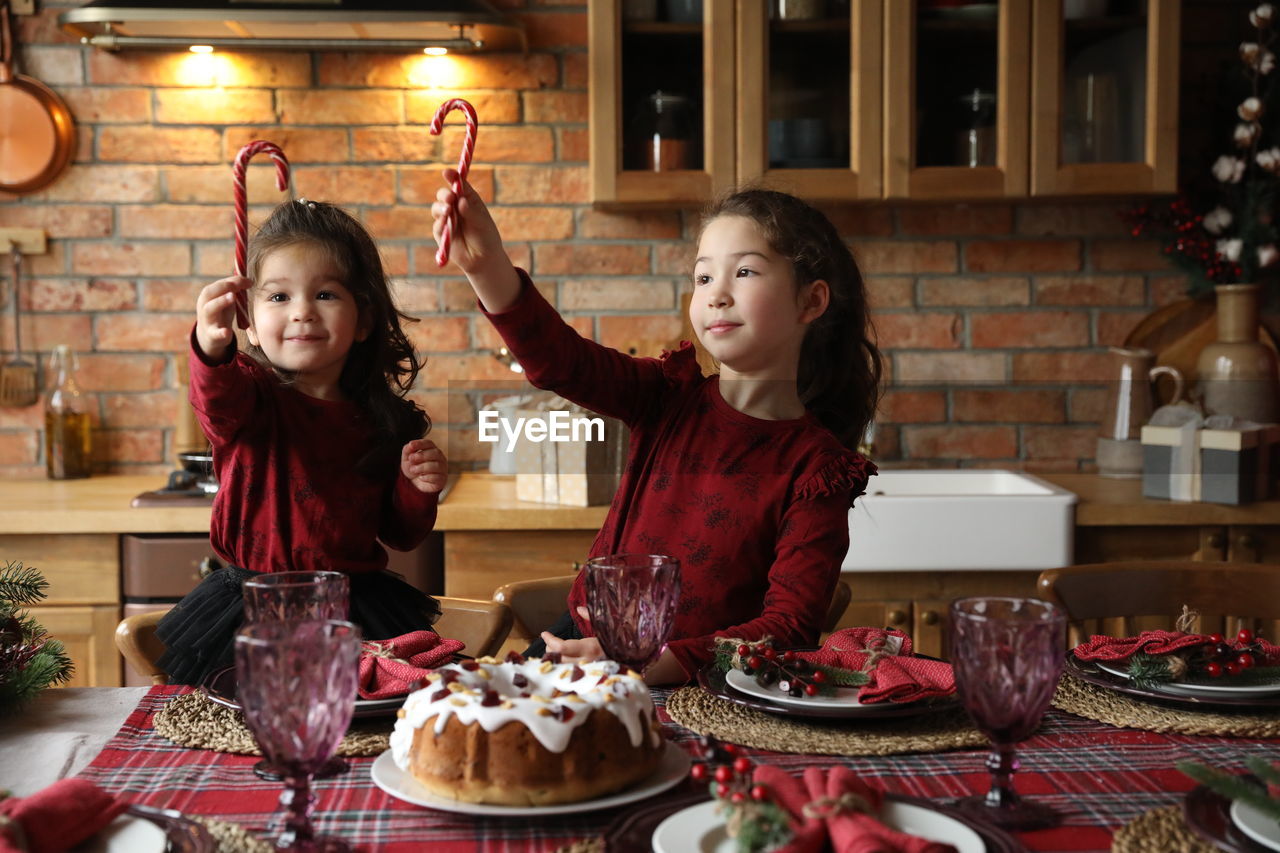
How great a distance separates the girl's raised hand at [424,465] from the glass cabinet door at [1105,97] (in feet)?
5.42

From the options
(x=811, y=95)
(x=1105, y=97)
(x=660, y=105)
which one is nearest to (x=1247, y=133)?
(x=1105, y=97)

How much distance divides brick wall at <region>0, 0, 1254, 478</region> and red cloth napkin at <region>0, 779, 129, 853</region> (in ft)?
7.11

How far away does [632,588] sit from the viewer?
1021 millimetres

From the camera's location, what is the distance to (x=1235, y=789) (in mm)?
765

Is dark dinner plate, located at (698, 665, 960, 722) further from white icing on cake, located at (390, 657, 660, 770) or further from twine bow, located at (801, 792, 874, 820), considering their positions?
twine bow, located at (801, 792, 874, 820)

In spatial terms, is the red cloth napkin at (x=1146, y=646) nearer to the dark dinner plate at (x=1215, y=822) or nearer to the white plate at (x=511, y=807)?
the dark dinner plate at (x=1215, y=822)

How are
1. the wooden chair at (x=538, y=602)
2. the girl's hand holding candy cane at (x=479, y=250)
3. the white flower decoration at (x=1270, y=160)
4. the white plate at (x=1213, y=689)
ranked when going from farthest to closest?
1. the white flower decoration at (x=1270, y=160)
2. the wooden chair at (x=538, y=602)
3. the girl's hand holding candy cane at (x=479, y=250)
4. the white plate at (x=1213, y=689)

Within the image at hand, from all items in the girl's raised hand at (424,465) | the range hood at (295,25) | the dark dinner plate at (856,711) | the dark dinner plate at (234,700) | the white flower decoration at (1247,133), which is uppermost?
the range hood at (295,25)

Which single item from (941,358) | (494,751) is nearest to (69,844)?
(494,751)

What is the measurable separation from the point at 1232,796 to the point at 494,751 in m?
0.47

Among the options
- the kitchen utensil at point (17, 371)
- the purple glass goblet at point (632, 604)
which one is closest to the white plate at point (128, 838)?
the purple glass goblet at point (632, 604)

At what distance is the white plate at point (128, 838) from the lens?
755mm

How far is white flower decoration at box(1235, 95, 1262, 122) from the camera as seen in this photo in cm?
271

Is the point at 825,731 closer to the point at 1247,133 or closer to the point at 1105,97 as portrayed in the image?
the point at 1105,97
